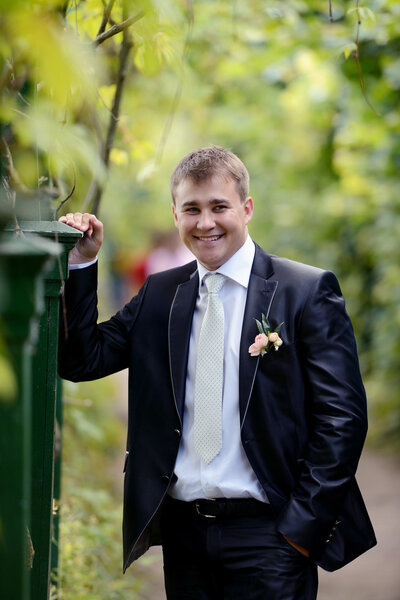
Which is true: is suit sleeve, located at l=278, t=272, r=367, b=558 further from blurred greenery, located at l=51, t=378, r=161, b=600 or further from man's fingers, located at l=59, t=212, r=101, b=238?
blurred greenery, located at l=51, t=378, r=161, b=600

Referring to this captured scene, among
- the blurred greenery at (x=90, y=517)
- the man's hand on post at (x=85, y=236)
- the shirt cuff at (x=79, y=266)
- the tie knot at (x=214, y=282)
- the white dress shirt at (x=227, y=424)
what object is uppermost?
the man's hand on post at (x=85, y=236)

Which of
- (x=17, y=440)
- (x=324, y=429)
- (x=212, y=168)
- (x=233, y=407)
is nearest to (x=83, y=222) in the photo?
(x=212, y=168)

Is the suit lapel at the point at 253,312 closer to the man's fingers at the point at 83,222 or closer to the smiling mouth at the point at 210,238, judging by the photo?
Result: the smiling mouth at the point at 210,238

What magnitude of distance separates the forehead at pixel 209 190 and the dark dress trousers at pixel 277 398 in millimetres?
299

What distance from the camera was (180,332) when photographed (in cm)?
301

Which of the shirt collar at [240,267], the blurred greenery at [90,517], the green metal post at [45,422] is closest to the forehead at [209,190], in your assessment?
the shirt collar at [240,267]

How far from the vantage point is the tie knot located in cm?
299

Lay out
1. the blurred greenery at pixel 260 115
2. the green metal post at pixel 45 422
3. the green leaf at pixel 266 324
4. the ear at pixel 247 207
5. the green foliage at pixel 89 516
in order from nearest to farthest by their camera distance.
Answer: the blurred greenery at pixel 260 115 → the green metal post at pixel 45 422 → the green leaf at pixel 266 324 → the ear at pixel 247 207 → the green foliage at pixel 89 516

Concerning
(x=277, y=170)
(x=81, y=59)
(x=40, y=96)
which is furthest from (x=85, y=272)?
(x=277, y=170)

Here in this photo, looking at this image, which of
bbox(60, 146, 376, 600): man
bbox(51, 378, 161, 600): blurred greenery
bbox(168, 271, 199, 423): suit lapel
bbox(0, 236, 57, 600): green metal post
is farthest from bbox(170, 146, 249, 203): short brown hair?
bbox(51, 378, 161, 600): blurred greenery

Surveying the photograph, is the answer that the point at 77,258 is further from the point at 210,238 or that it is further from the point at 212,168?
→ the point at 212,168

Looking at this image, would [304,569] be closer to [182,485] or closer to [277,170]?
[182,485]

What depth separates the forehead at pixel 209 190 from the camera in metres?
2.95

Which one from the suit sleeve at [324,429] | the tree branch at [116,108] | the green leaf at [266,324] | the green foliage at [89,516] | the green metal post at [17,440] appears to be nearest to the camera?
the green metal post at [17,440]
